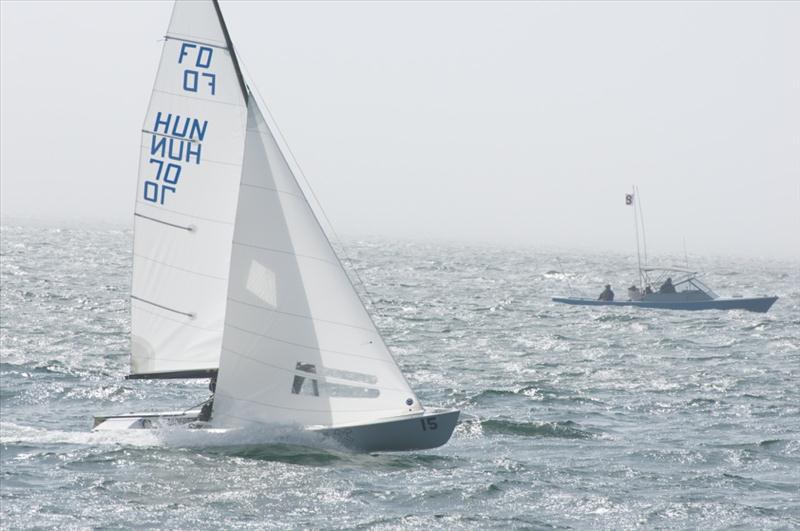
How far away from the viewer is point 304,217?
808 inches

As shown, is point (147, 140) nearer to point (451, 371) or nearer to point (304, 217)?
point (304, 217)

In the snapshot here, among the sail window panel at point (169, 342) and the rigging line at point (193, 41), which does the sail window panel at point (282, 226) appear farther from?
the rigging line at point (193, 41)

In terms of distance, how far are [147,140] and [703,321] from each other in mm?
36951

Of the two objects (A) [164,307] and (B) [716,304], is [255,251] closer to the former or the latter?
(A) [164,307]

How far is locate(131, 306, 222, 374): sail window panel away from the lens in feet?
70.3

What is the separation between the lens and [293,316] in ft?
67.1

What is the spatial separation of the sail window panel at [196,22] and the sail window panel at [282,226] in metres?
2.85

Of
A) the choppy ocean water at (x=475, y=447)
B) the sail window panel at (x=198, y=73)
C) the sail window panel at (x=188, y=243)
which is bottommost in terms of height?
the choppy ocean water at (x=475, y=447)

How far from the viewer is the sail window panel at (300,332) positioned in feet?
66.6

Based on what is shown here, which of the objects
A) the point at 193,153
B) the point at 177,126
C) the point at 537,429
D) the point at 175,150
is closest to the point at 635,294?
the point at 537,429

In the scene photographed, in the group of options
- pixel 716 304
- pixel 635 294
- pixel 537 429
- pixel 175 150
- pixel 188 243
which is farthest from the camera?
pixel 635 294

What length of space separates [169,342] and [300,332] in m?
2.93

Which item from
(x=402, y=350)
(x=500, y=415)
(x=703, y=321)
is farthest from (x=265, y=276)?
(x=703, y=321)

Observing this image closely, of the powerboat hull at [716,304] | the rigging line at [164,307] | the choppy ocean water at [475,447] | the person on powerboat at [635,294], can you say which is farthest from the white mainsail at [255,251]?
the person on powerboat at [635,294]
